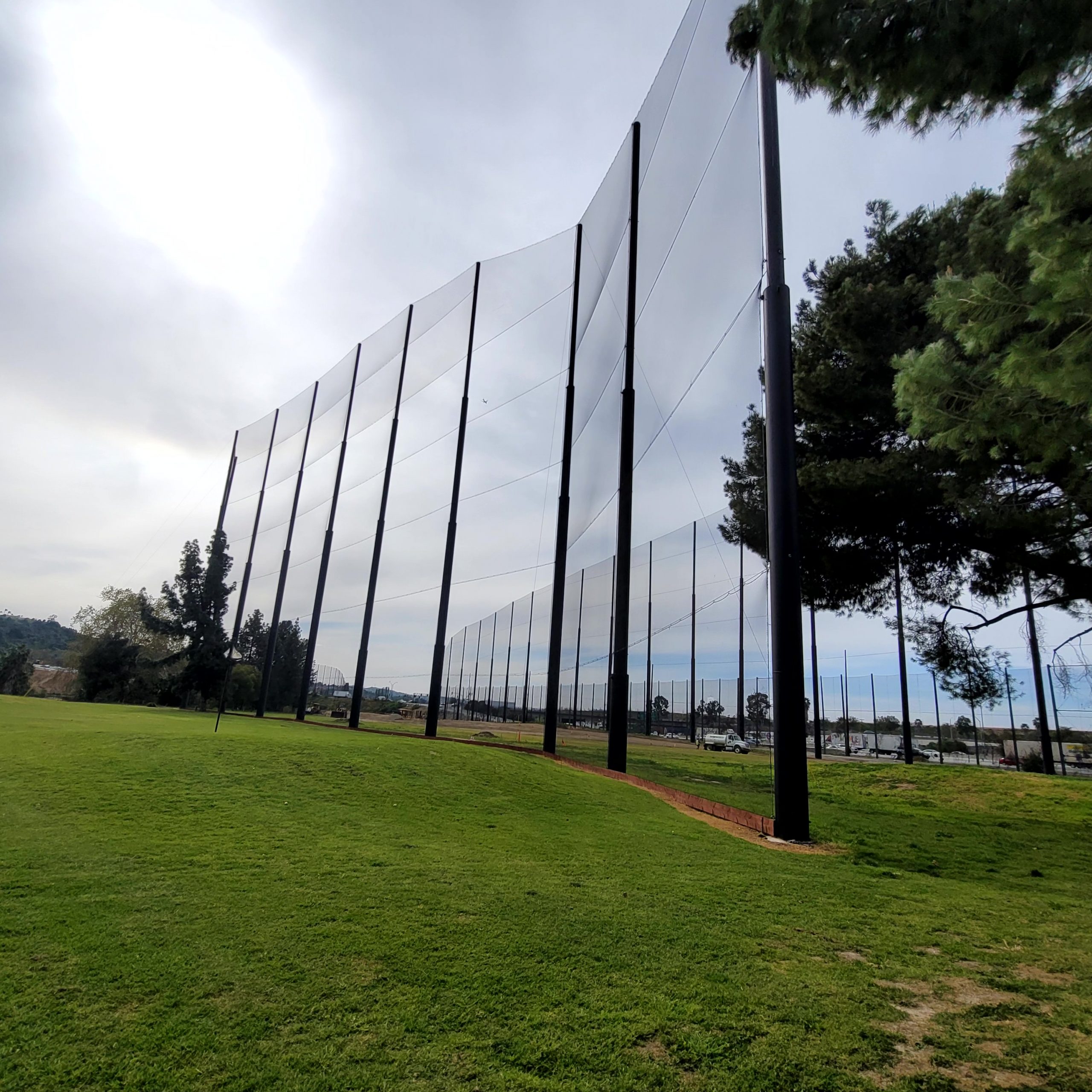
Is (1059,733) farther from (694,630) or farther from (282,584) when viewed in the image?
(282,584)

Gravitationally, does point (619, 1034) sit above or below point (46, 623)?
below

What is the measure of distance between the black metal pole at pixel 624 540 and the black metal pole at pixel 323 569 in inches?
631

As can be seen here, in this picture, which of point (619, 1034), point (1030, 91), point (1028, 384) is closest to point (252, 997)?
point (619, 1034)

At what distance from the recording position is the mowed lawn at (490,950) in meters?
2.26

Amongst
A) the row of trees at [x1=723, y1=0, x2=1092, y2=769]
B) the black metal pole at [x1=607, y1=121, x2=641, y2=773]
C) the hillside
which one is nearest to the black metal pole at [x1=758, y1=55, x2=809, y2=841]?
the row of trees at [x1=723, y1=0, x2=1092, y2=769]

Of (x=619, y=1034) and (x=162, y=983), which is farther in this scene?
(x=162, y=983)

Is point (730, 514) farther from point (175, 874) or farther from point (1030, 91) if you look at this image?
point (175, 874)

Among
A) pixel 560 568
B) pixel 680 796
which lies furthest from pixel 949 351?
pixel 560 568

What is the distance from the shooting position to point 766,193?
860 centimetres

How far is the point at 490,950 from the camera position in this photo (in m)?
3.17

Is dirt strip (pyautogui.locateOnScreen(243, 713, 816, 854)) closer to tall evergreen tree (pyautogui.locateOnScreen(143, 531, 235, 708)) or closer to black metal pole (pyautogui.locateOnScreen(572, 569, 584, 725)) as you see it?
black metal pole (pyautogui.locateOnScreen(572, 569, 584, 725))

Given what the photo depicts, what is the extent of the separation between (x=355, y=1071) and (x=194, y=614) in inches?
1613

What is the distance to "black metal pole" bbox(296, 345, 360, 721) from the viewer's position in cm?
2592

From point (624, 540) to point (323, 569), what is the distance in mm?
17863
